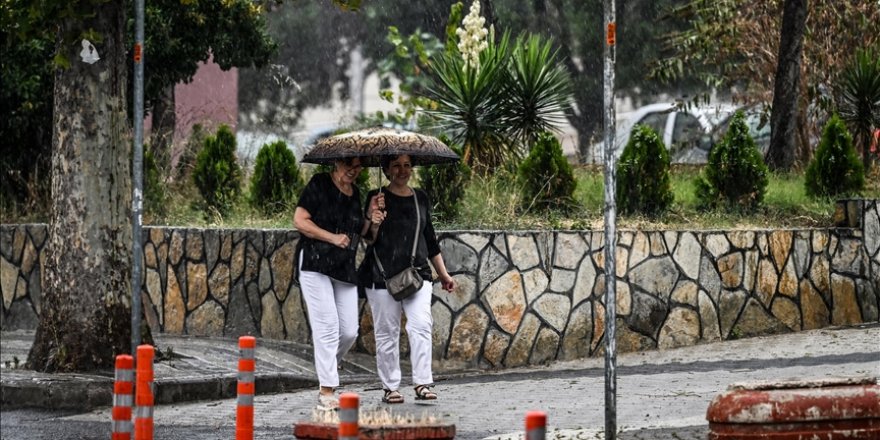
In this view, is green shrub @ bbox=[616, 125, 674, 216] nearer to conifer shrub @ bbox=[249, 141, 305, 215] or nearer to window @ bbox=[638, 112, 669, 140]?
conifer shrub @ bbox=[249, 141, 305, 215]

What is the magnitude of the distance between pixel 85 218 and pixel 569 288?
4.13 meters

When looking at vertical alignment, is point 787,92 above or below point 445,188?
above

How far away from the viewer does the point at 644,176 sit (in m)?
15.0

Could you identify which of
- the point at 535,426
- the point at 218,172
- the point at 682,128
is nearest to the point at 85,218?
the point at 218,172

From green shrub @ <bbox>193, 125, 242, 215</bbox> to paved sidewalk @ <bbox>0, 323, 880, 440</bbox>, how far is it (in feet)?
9.44

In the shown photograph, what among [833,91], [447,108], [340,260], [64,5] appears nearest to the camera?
[340,260]

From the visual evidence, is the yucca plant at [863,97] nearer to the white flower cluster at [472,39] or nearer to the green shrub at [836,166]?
the green shrub at [836,166]

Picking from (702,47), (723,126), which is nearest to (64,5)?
(702,47)

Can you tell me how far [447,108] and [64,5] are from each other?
4950 mm

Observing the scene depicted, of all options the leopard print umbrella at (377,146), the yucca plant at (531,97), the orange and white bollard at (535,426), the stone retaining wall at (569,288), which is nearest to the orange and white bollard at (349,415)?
the orange and white bollard at (535,426)

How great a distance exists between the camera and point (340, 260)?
33.6 ft

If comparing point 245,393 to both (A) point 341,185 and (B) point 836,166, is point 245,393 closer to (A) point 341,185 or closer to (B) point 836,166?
(A) point 341,185

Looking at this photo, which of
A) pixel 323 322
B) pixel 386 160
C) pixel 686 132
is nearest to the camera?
pixel 323 322

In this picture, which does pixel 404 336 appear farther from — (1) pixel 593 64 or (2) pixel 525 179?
(1) pixel 593 64
